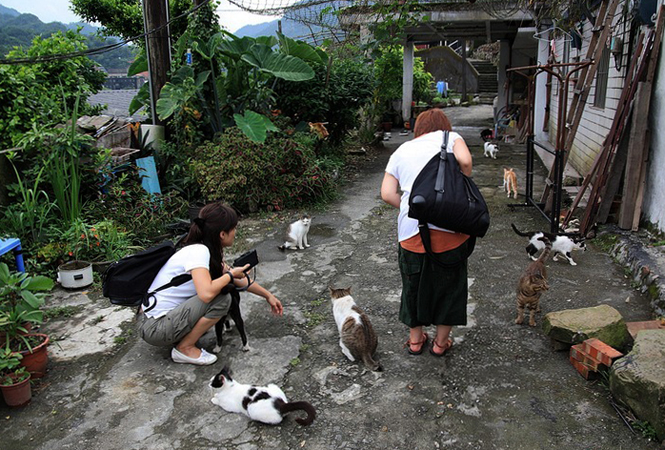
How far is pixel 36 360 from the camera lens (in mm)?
3139

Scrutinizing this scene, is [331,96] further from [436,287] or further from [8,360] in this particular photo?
[8,360]

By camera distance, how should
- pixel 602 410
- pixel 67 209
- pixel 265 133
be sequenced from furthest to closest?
pixel 265 133, pixel 67 209, pixel 602 410

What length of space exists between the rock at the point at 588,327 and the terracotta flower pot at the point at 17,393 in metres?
3.22

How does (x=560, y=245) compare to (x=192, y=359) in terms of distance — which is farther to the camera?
(x=560, y=245)

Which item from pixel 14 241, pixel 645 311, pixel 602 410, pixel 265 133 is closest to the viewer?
pixel 602 410

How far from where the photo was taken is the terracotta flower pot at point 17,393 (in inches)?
113

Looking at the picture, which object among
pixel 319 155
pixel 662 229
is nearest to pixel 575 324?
pixel 662 229

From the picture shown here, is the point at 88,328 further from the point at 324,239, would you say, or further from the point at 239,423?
the point at 324,239

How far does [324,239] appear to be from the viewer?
19.2ft

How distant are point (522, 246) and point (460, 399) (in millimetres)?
2872

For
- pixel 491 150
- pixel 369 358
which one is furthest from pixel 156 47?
pixel 491 150

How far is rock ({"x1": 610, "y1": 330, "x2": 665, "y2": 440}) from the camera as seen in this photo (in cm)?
243

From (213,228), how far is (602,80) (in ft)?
21.2

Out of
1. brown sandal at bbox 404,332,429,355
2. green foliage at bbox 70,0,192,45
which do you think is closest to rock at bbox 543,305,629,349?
brown sandal at bbox 404,332,429,355
